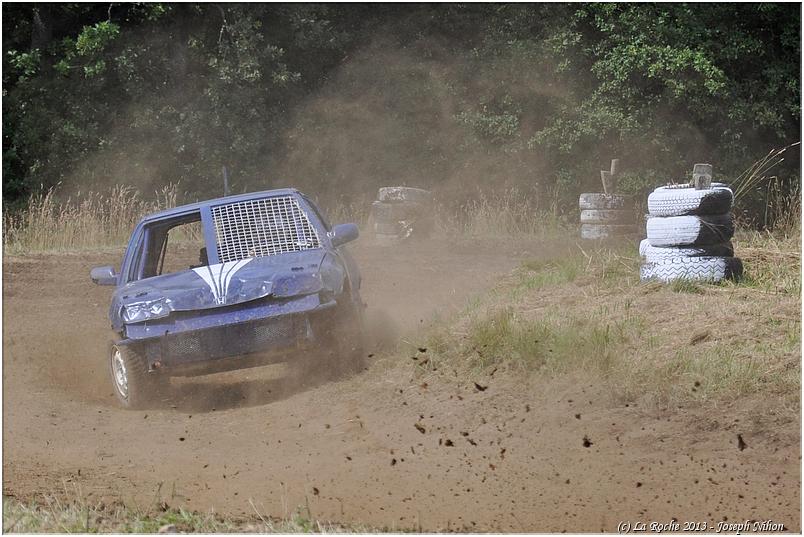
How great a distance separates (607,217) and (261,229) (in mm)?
9051

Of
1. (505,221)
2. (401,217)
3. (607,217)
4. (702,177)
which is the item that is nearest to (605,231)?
(607,217)

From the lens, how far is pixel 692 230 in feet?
32.5

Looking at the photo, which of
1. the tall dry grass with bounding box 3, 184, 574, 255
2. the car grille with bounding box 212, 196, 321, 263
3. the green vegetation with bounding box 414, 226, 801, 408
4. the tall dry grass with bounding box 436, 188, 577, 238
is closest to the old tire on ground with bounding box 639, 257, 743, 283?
the green vegetation with bounding box 414, 226, 801, 408

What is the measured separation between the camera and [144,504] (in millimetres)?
5543

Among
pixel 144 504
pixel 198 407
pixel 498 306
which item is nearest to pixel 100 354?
pixel 198 407

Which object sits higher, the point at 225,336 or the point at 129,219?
the point at 225,336

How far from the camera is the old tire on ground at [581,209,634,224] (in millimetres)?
16594

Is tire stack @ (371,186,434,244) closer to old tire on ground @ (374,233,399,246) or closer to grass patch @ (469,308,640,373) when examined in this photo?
old tire on ground @ (374,233,399,246)

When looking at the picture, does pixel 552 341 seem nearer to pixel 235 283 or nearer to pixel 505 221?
pixel 235 283

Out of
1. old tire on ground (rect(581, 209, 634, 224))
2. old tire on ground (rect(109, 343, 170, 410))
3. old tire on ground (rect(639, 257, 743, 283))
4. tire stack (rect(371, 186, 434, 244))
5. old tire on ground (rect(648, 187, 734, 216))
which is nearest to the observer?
old tire on ground (rect(109, 343, 170, 410))

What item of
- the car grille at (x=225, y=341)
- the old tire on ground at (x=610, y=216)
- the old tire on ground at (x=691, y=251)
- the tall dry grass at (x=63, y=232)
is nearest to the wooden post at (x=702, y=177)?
the old tire on ground at (x=691, y=251)

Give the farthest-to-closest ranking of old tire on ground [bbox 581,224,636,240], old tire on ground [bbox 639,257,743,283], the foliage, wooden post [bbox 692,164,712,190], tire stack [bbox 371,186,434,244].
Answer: the foliage, tire stack [bbox 371,186,434,244], old tire on ground [bbox 581,224,636,240], wooden post [bbox 692,164,712,190], old tire on ground [bbox 639,257,743,283]

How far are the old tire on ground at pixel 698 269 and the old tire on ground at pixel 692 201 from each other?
0.49 m

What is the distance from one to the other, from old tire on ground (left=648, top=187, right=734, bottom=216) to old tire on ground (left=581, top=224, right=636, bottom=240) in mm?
6033
